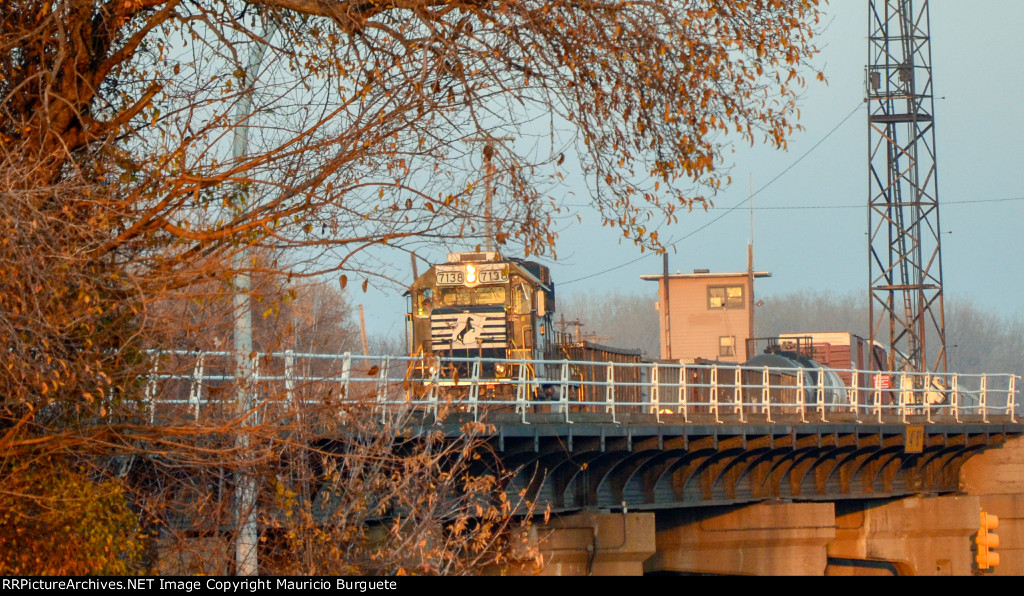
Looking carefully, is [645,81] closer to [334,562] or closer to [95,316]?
[95,316]

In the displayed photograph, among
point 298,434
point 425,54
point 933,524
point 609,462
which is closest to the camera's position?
point 425,54

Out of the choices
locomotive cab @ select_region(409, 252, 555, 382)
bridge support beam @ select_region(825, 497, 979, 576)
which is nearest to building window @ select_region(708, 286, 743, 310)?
bridge support beam @ select_region(825, 497, 979, 576)

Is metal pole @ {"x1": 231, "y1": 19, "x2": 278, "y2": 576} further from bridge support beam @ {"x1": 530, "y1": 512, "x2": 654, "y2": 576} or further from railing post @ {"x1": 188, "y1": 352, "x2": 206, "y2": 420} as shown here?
bridge support beam @ {"x1": 530, "y1": 512, "x2": 654, "y2": 576}

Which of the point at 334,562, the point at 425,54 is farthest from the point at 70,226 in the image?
the point at 334,562

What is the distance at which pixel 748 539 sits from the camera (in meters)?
24.0

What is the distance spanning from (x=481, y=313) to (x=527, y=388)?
9.79 feet

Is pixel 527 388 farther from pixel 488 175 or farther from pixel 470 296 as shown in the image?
pixel 488 175

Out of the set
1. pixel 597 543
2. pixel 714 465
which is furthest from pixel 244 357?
pixel 714 465

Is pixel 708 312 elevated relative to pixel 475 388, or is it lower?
elevated

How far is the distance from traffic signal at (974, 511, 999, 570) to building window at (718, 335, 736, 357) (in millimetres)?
39825

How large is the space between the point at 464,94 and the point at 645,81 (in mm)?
1497

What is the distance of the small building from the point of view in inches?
2724

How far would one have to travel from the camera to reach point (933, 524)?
27688 mm

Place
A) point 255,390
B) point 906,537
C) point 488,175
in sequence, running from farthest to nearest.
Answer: point 906,537, point 255,390, point 488,175
